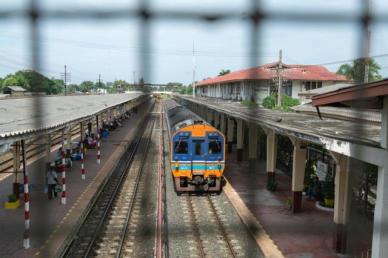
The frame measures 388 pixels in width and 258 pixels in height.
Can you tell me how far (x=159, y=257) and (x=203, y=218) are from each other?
7.46 ft

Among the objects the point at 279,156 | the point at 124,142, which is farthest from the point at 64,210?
the point at 124,142

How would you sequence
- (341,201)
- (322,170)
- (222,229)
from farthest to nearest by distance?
(322,170), (222,229), (341,201)

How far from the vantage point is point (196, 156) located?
9547mm

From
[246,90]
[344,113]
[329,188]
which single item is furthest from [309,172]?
[246,90]

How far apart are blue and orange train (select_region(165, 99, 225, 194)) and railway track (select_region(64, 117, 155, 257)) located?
1273mm

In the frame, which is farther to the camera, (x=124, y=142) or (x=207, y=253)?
(x=124, y=142)

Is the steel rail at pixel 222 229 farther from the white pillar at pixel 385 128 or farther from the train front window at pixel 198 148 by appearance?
the white pillar at pixel 385 128

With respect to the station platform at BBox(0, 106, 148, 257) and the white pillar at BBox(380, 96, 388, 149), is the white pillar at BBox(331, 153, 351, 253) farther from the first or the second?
the station platform at BBox(0, 106, 148, 257)

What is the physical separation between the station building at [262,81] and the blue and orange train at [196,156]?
901 mm

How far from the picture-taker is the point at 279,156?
1370 cm

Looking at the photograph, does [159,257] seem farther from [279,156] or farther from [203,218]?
[279,156]

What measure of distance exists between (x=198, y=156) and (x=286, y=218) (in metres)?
2.74

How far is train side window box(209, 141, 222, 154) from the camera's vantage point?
946 cm

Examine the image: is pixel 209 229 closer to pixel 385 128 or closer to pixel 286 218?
pixel 385 128
